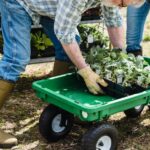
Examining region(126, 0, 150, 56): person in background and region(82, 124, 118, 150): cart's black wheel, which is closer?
region(82, 124, 118, 150): cart's black wheel

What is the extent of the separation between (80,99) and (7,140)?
0.55m

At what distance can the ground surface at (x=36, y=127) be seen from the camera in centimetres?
312

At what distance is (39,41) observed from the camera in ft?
13.4

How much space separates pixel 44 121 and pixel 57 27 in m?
0.66

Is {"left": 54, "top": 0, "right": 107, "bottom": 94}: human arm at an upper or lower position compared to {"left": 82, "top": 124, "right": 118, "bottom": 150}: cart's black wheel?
upper

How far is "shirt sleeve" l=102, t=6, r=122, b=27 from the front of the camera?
10.1 ft

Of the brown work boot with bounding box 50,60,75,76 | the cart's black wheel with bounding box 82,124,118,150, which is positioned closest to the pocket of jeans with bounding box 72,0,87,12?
the cart's black wheel with bounding box 82,124,118,150

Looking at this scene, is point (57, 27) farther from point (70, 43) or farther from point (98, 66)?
A: point (98, 66)

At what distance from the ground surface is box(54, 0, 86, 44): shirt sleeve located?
79 centimetres

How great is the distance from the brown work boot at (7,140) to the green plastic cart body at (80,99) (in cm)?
34

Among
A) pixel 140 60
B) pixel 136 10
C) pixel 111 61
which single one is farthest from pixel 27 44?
pixel 136 10

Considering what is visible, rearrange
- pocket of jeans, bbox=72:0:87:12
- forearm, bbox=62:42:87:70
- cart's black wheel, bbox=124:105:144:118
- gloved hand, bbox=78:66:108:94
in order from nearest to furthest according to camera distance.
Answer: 1. pocket of jeans, bbox=72:0:87:12
2. forearm, bbox=62:42:87:70
3. gloved hand, bbox=78:66:108:94
4. cart's black wheel, bbox=124:105:144:118

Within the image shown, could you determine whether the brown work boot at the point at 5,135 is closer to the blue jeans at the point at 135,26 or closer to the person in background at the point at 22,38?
the person in background at the point at 22,38

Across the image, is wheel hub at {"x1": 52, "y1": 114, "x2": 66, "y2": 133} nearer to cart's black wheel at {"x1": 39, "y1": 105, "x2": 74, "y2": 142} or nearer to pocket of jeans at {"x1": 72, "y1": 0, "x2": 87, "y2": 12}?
cart's black wheel at {"x1": 39, "y1": 105, "x2": 74, "y2": 142}
